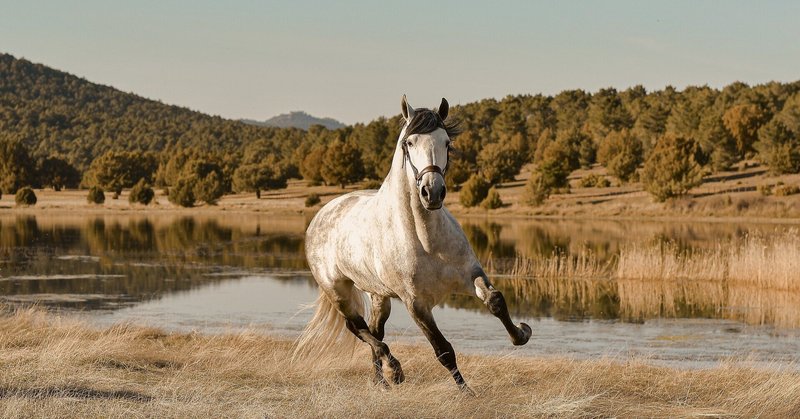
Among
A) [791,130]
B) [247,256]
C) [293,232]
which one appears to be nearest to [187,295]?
[247,256]

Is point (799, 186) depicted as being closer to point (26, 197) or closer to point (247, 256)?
point (247, 256)

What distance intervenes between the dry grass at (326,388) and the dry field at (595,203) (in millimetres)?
59359

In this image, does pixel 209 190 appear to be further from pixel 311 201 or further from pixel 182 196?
pixel 311 201

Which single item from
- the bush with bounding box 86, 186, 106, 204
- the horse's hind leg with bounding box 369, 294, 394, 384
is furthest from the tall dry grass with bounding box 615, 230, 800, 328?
the bush with bounding box 86, 186, 106, 204

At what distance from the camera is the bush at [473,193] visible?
253 ft

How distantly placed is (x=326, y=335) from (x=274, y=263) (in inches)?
1049

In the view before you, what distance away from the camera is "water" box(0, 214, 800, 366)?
1753 cm

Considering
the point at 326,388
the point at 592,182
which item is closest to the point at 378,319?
the point at 326,388

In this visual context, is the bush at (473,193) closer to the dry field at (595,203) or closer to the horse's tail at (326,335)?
the dry field at (595,203)

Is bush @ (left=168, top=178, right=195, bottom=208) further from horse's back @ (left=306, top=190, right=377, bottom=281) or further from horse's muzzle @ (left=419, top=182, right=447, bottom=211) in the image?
horse's muzzle @ (left=419, top=182, right=447, bottom=211)

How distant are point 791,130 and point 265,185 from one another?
57009mm

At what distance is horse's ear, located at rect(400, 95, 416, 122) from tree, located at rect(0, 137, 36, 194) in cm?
11627

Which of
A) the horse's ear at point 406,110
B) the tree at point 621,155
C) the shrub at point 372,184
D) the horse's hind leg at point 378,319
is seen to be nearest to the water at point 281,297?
the horse's hind leg at point 378,319

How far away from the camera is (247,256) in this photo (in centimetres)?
3962
